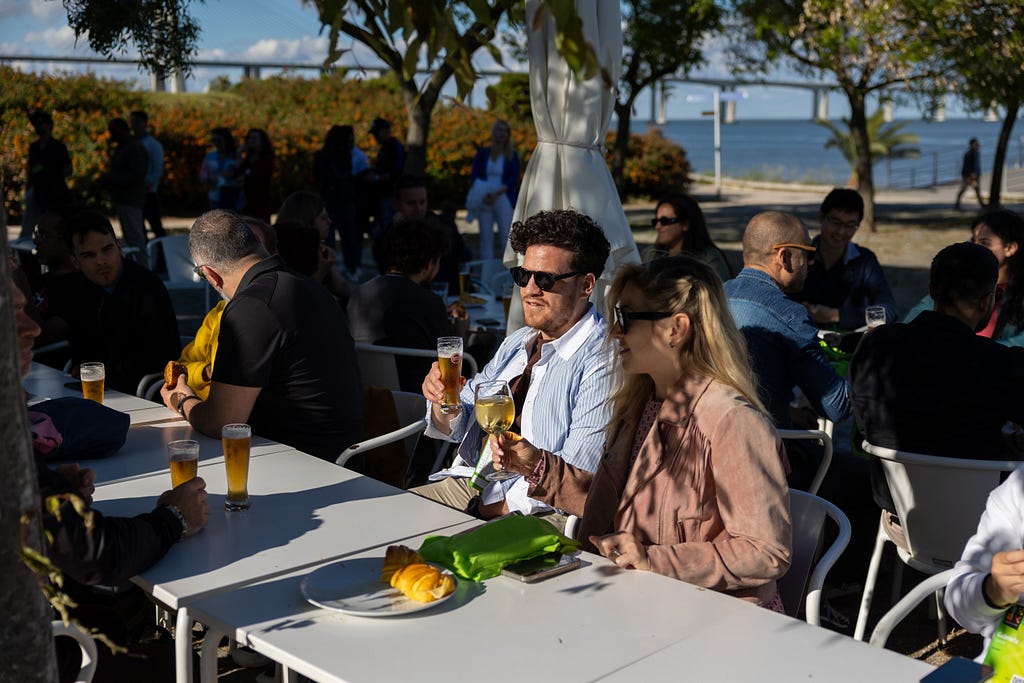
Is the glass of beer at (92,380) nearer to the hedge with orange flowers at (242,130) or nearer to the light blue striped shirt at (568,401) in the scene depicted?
the light blue striped shirt at (568,401)

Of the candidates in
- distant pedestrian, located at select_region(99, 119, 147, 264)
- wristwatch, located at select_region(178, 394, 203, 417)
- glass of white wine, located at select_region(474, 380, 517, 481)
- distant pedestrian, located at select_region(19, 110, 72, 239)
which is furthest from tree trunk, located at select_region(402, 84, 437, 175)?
glass of white wine, located at select_region(474, 380, 517, 481)

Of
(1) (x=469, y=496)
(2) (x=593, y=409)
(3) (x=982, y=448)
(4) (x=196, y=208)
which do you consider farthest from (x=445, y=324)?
(4) (x=196, y=208)

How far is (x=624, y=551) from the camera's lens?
98.1 inches

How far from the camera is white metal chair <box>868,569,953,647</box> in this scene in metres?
2.41

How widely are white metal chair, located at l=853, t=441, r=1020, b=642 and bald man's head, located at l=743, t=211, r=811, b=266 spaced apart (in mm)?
1020

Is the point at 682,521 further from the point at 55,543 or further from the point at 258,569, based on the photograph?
the point at 55,543

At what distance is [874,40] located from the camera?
1497 cm

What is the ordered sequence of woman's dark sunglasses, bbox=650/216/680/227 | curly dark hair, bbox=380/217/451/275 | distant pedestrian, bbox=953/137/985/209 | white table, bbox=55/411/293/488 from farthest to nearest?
distant pedestrian, bbox=953/137/985/209
woman's dark sunglasses, bbox=650/216/680/227
curly dark hair, bbox=380/217/451/275
white table, bbox=55/411/293/488

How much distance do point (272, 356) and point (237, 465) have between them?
2.66ft

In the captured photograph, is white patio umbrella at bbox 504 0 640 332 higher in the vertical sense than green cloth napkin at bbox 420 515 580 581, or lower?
higher

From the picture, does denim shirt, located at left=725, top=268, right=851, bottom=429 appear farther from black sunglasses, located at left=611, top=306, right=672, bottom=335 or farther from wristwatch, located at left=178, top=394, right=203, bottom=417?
wristwatch, located at left=178, top=394, right=203, bottom=417

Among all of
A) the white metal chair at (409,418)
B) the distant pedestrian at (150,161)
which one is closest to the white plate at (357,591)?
the white metal chair at (409,418)

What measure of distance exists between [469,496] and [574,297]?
0.88m

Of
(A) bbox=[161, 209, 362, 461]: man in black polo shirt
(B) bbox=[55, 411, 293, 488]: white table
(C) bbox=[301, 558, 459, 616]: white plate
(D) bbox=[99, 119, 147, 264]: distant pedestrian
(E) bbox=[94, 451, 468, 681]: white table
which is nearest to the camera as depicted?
(C) bbox=[301, 558, 459, 616]: white plate
